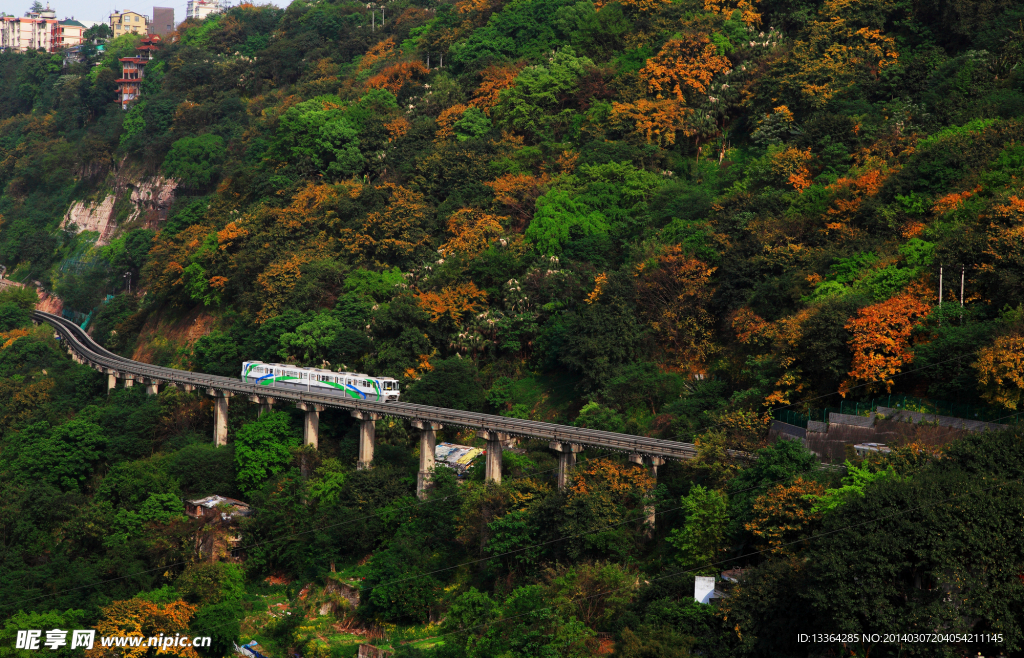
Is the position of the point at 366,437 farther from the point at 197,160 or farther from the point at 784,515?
the point at 197,160

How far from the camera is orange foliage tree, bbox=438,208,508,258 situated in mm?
56656

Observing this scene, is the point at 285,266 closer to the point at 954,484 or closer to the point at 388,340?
the point at 388,340

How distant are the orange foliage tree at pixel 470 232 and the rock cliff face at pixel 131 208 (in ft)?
142

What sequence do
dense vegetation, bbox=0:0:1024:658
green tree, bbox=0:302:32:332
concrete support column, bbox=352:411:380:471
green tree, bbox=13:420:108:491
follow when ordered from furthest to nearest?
green tree, bbox=0:302:32:332
green tree, bbox=13:420:108:491
concrete support column, bbox=352:411:380:471
dense vegetation, bbox=0:0:1024:658

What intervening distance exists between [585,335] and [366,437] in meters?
11.0

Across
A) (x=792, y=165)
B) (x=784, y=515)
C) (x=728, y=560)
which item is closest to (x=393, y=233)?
(x=792, y=165)

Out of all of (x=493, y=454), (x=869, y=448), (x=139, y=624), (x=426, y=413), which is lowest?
(x=139, y=624)

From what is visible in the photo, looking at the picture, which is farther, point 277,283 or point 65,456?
point 277,283

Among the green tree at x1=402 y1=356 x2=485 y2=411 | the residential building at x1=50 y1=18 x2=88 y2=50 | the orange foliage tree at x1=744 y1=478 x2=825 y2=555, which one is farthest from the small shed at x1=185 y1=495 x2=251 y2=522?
the residential building at x1=50 y1=18 x2=88 y2=50

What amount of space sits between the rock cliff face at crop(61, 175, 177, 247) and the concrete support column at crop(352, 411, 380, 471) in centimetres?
5252

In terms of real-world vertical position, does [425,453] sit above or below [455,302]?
below

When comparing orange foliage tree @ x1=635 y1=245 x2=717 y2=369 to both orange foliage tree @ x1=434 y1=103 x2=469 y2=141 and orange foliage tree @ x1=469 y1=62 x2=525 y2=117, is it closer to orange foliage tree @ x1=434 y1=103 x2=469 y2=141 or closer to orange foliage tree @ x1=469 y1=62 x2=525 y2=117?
orange foliage tree @ x1=434 y1=103 x2=469 y2=141

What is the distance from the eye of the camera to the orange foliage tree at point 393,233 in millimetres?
59438

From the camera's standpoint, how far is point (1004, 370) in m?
31.7
